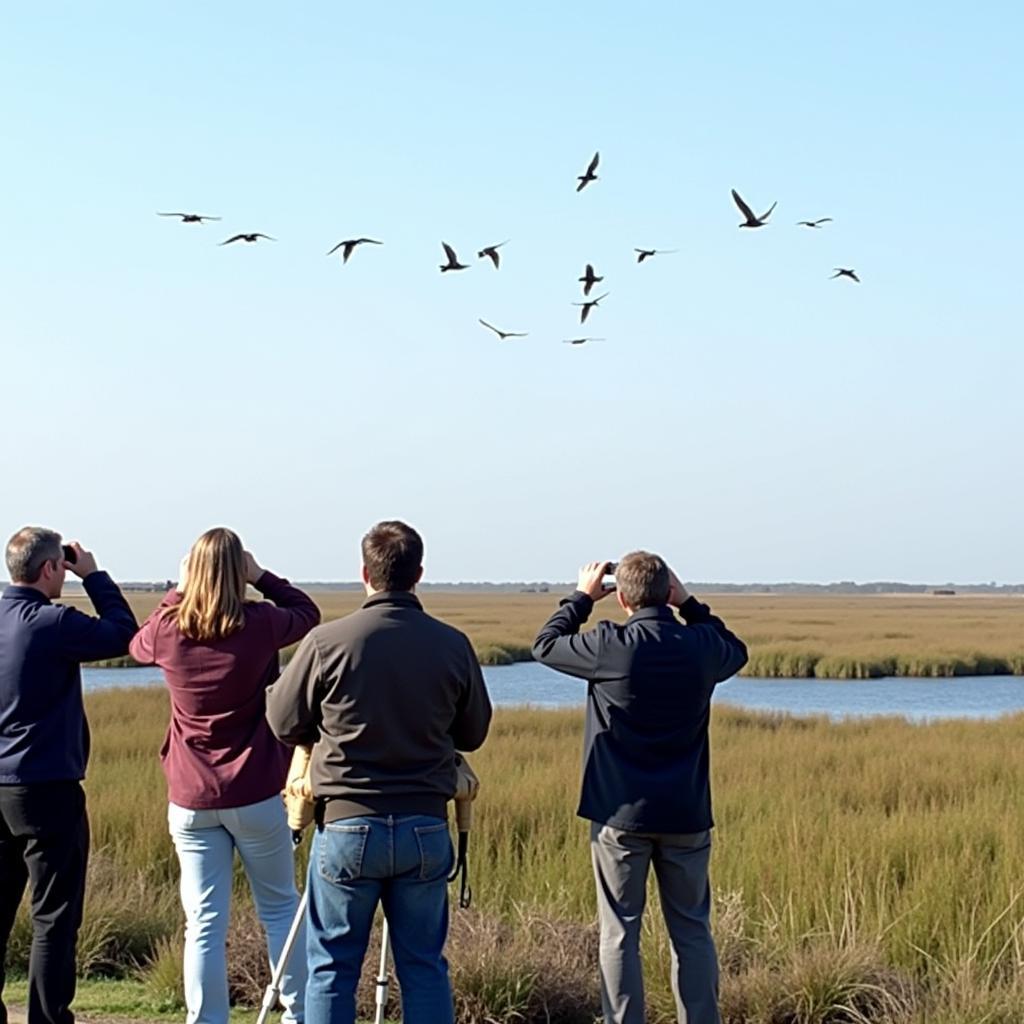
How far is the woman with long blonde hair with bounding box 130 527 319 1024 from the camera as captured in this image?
4531mm

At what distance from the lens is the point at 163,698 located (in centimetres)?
2342

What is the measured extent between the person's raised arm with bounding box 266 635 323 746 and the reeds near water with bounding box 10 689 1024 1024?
2048 mm

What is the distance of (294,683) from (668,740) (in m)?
1.31

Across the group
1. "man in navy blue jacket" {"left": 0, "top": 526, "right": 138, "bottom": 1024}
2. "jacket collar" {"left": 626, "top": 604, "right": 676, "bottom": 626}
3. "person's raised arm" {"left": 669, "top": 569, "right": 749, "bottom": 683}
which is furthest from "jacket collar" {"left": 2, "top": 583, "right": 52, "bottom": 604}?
"person's raised arm" {"left": 669, "top": 569, "right": 749, "bottom": 683}

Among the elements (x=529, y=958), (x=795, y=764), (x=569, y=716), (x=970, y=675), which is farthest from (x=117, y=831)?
(x=970, y=675)

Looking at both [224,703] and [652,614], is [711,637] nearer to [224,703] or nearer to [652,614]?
[652,614]

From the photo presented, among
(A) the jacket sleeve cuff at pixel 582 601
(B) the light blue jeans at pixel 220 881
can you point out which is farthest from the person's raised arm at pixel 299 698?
(A) the jacket sleeve cuff at pixel 582 601

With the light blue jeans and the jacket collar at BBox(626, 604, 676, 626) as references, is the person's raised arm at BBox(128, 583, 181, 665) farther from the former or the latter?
the jacket collar at BBox(626, 604, 676, 626)

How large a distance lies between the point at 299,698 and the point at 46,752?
1107 mm

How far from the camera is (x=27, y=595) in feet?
16.0

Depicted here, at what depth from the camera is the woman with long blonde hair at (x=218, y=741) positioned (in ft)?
14.9

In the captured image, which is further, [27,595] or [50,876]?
[27,595]

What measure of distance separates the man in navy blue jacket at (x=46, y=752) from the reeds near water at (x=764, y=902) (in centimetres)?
140

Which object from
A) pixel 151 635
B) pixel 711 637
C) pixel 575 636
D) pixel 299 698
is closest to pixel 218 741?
pixel 151 635
